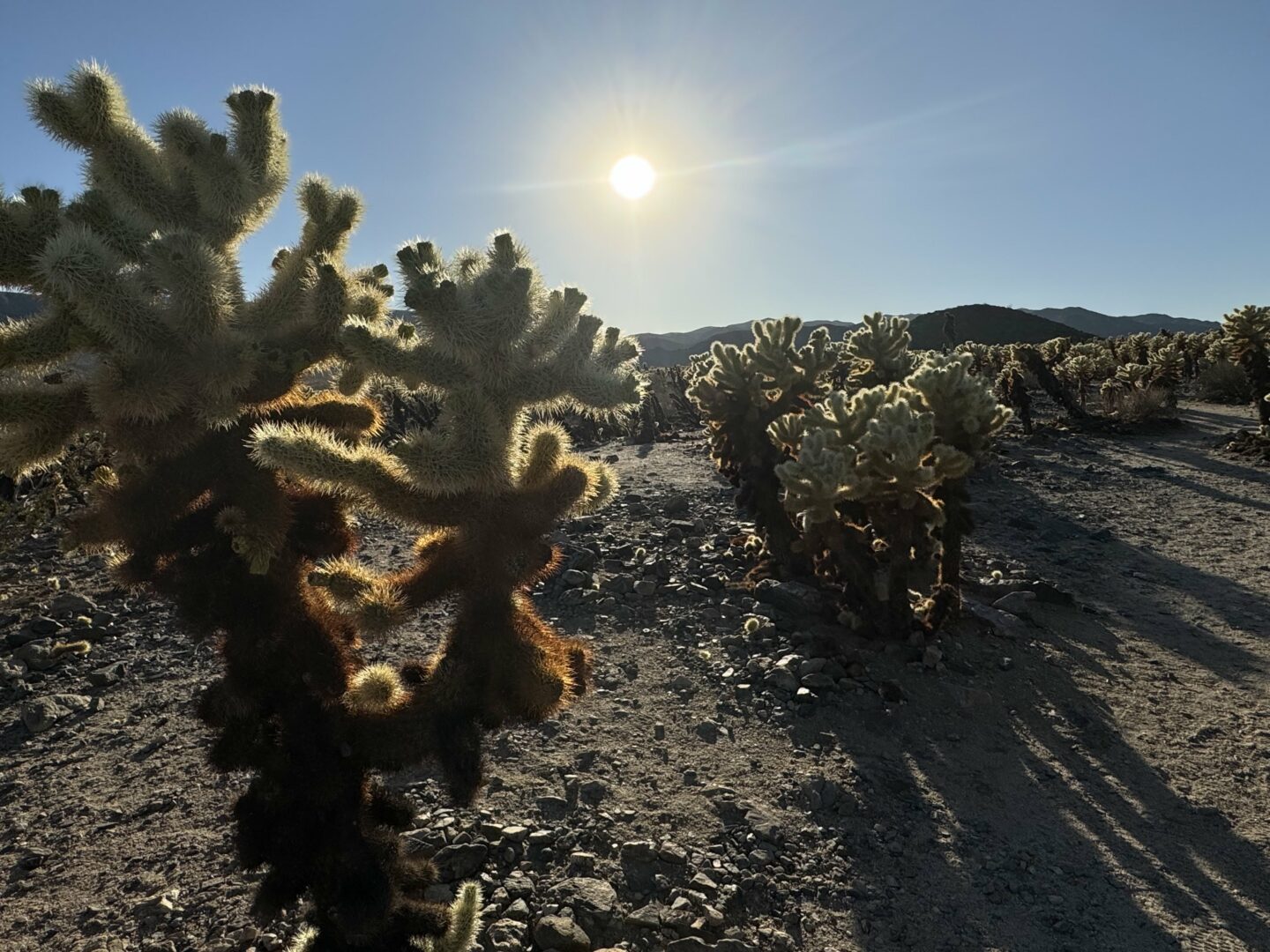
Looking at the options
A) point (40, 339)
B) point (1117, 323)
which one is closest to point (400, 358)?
point (40, 339)

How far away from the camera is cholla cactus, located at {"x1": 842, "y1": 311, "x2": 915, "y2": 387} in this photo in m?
12.1

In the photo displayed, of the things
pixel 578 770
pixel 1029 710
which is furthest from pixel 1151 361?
pixel 578 770

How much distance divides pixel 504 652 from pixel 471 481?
659 mm

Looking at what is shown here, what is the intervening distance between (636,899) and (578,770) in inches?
47.4

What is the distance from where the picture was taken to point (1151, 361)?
22.0 meters

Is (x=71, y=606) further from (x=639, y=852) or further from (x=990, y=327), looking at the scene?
(x=990, y=327)

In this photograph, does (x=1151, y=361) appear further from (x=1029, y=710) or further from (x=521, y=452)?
(x=521, y=452)

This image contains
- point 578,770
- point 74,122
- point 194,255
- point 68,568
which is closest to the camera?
point 194,255

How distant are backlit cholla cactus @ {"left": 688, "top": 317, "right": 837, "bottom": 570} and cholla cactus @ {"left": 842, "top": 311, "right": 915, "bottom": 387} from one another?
3.91 m

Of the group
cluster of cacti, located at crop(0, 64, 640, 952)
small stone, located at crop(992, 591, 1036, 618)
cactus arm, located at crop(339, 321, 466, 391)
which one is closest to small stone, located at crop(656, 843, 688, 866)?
cluster of cacti, located at crop(0, 64, 640, 952)

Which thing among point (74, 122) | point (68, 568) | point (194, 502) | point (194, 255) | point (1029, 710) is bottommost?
point (1029, 710)

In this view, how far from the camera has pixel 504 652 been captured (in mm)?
2588

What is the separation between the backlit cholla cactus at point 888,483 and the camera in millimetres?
6195

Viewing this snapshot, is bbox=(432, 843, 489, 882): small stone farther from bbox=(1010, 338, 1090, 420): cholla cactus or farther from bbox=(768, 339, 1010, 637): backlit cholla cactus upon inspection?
bbox=(1010, 338, 1090, 420): cholla cactus
